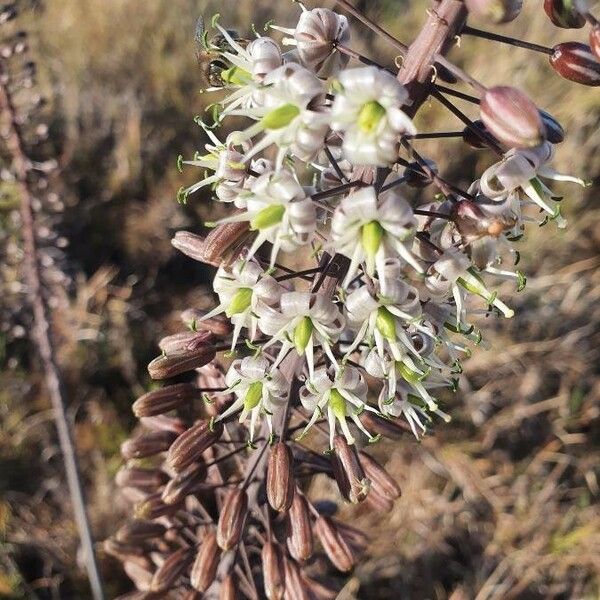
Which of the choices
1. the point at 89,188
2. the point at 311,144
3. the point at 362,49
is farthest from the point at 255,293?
the point at 362,49

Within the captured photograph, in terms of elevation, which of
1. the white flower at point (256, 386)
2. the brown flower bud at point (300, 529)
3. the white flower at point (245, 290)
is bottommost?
the brown flower bud at point (300, 529)

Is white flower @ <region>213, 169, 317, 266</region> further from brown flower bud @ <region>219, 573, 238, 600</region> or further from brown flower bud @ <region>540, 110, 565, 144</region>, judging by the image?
brown flower bud @ <region>219, 573, 238, 600</region>

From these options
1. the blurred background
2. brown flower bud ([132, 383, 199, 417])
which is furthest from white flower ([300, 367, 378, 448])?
the blurred background

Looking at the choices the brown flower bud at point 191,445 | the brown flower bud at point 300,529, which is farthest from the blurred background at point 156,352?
the brown flower bud at point 300,529

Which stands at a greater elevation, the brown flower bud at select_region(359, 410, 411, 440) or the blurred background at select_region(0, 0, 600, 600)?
the brown flower bud at select_region(359, 410, 411, 440)

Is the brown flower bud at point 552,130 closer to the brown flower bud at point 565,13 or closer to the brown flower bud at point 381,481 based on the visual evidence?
the brown flower bud at point 565,13

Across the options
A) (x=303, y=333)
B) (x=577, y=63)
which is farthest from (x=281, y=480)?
(x=577, y=63)

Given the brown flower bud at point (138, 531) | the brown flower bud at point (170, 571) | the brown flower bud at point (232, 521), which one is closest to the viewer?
the brown flower bud at point (232, 521)
